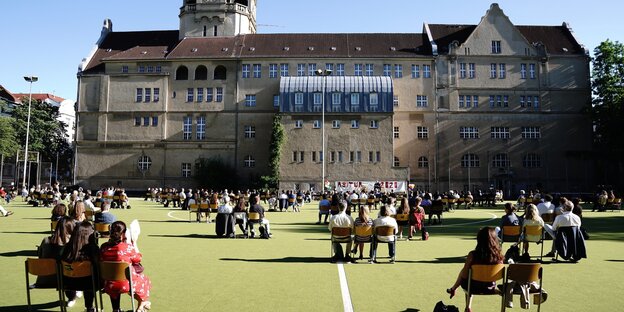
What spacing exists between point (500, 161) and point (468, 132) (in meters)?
5.65

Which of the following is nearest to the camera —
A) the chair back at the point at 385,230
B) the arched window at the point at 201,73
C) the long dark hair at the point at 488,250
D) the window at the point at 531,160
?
the long dark hair at the point at 488,250

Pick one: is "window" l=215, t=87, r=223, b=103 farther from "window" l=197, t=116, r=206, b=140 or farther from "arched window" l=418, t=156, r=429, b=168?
"arched window" l=418, t=156, r=429, b=168

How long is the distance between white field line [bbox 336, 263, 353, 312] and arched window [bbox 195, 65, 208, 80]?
199 ft

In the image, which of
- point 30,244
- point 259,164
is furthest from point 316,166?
point 30,244

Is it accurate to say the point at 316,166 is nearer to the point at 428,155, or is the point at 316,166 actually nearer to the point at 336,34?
the point at 428,155

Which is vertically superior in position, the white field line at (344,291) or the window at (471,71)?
the window at (471,71)

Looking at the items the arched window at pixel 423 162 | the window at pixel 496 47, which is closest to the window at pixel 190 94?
the arched window at pixel 423 162

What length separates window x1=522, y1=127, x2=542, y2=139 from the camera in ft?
215

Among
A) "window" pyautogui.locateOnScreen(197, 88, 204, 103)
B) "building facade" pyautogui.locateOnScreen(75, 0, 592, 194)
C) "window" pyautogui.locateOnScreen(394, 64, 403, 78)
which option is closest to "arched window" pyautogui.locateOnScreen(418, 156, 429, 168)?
"building facade" pyautogui.locateOnScreen(75, 0, 592, 194)

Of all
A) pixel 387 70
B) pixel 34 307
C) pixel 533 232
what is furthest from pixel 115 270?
pixel 387 70

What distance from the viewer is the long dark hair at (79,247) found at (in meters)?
7.05

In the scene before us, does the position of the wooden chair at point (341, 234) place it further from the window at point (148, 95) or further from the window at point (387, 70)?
the window at point (148, 95)

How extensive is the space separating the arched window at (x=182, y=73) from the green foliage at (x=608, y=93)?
53.9 meters

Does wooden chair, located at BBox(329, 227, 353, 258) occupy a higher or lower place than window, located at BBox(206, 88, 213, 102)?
lower
